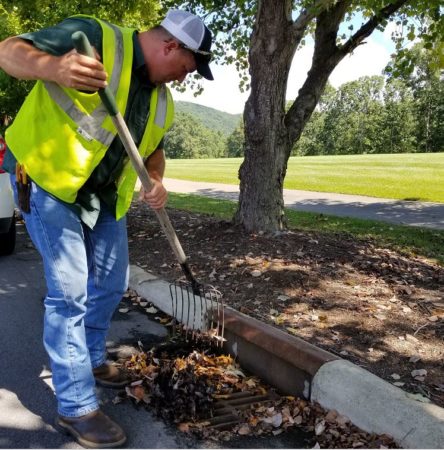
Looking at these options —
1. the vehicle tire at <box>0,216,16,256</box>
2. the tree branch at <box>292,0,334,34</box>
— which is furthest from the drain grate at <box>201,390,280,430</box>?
the vehicle tire at <box>0,216,16,256</box>

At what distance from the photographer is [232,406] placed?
3.09m

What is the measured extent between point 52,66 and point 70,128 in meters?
0.32

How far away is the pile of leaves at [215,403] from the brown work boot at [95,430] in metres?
0.33

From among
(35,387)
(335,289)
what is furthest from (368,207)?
(35,387)

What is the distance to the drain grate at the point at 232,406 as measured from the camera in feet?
9.53

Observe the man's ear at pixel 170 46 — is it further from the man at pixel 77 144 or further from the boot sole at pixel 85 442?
the boot sole at pixel 85 442

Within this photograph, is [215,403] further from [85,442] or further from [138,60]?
[138,60]

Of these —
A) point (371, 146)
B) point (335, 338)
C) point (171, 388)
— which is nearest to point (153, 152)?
point (171, 388)

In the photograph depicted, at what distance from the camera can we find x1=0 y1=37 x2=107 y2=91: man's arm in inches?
89.0

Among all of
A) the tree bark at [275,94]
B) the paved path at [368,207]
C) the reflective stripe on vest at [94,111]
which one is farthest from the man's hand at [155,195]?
the paved path at [368,207]

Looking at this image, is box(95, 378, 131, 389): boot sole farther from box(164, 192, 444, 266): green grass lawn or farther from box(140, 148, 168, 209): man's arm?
box(164, 192, 444, 266): green grass lawn

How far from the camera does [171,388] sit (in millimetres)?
3111

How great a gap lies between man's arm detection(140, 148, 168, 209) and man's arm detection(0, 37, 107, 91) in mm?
780

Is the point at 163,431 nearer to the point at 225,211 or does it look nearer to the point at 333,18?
the point at 333,18
